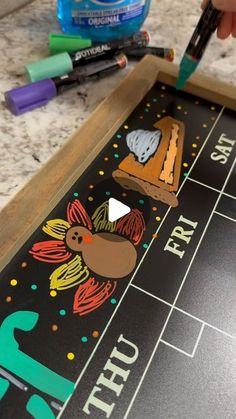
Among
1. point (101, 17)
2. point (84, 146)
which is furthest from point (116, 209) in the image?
point (101, 17)

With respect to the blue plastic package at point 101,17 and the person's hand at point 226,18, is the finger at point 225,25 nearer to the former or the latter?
the person's hand at point 226,18

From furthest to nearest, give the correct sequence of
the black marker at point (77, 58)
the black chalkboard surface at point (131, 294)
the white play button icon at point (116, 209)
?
the black marker at point (77, 58), the white play button icon at point (116, 209), the black chalkboard surface at point (131, 294)

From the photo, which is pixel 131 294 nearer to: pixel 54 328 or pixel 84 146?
pixel 54 328

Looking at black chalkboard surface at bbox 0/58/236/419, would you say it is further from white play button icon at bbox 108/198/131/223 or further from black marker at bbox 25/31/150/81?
black marker at bbox 25/31/150/81

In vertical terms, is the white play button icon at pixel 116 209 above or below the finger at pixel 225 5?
below

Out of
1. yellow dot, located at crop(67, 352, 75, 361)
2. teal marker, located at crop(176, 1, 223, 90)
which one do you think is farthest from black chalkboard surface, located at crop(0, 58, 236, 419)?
teal marker, located at crop(176, 1, 223, 90)

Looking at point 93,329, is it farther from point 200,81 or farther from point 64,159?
point 200,81

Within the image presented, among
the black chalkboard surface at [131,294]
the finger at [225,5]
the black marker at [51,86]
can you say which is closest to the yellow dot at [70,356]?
the black chalkboard surface at [131,294]
